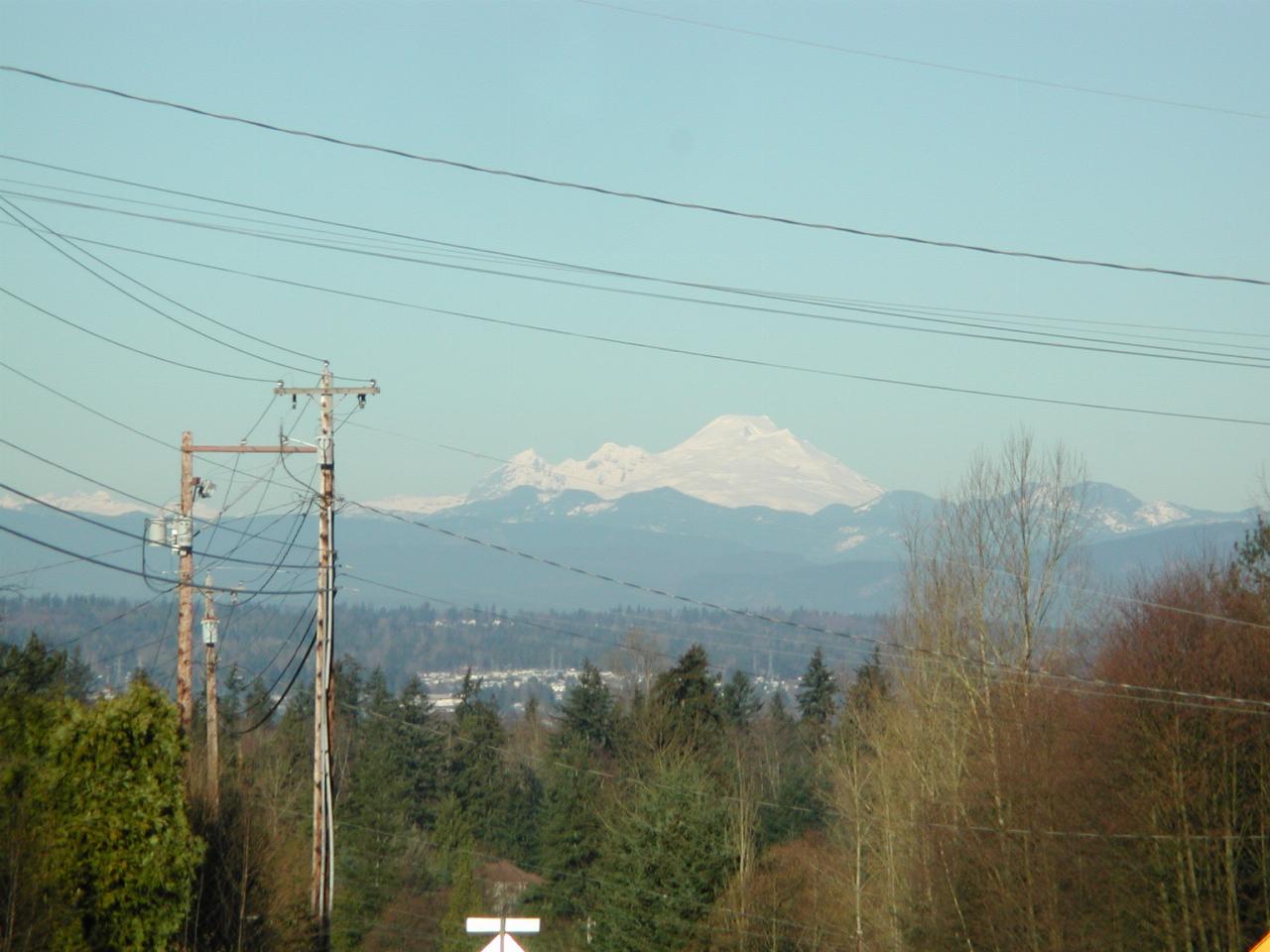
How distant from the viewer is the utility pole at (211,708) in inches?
897

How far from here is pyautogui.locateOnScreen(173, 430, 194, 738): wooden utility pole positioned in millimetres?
21234

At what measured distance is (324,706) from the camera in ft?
68.4

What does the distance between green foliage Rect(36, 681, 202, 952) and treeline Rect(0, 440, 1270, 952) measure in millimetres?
32

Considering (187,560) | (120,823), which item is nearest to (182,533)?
(187,560)

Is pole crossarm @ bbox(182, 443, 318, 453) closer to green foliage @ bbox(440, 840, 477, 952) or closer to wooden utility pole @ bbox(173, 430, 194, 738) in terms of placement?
wooden utility pole @ bbox(173, 430, 194, 738)

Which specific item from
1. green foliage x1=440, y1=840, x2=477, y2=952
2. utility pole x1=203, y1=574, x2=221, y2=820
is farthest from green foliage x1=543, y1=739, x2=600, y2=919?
utility pole x1=203, y1=574, x2=221, y2=820

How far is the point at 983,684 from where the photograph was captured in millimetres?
35594

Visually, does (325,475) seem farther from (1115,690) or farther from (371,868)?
(371,868)

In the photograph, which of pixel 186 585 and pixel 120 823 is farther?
pixel 186 585

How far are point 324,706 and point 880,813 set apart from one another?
22093 millimetres

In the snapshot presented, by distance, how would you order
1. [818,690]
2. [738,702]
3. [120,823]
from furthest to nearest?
[818,690]
[738,702]
[120,823]

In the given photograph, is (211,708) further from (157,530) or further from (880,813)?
(880,813)

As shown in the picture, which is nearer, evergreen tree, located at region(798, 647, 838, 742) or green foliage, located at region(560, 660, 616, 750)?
green foliage, located at region(560, 660, 616, 750)

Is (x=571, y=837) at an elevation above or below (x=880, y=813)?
below
